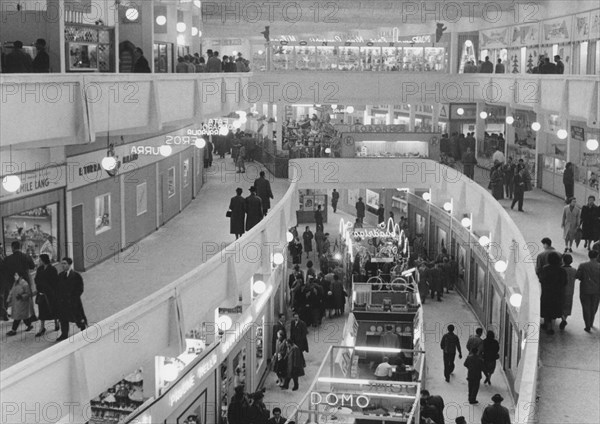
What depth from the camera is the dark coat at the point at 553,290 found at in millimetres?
14992

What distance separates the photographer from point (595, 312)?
49.8ft

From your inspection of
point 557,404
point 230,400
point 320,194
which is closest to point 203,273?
point 230,400

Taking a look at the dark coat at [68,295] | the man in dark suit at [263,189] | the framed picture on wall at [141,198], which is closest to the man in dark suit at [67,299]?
the dark coat at [68,295]

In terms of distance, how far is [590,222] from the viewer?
20469 mm

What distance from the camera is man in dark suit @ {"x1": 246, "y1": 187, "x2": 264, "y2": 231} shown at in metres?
21.1

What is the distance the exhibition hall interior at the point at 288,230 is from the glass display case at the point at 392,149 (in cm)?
10

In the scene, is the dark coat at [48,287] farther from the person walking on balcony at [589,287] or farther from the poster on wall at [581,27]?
the poster on wall at [581,27]

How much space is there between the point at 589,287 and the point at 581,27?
688 inches

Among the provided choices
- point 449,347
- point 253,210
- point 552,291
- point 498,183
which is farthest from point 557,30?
point 552,291

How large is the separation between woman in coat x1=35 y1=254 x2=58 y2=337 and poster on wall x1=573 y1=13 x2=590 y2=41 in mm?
21329

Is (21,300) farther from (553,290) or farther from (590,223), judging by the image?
(590,223)

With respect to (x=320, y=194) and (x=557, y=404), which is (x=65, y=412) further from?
(x=320, y=194)

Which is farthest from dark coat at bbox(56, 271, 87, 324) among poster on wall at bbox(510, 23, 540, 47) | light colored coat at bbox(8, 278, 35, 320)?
poster on wall at bbox(510, 23, 540, 47)

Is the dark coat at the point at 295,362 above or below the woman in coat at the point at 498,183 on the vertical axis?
below
